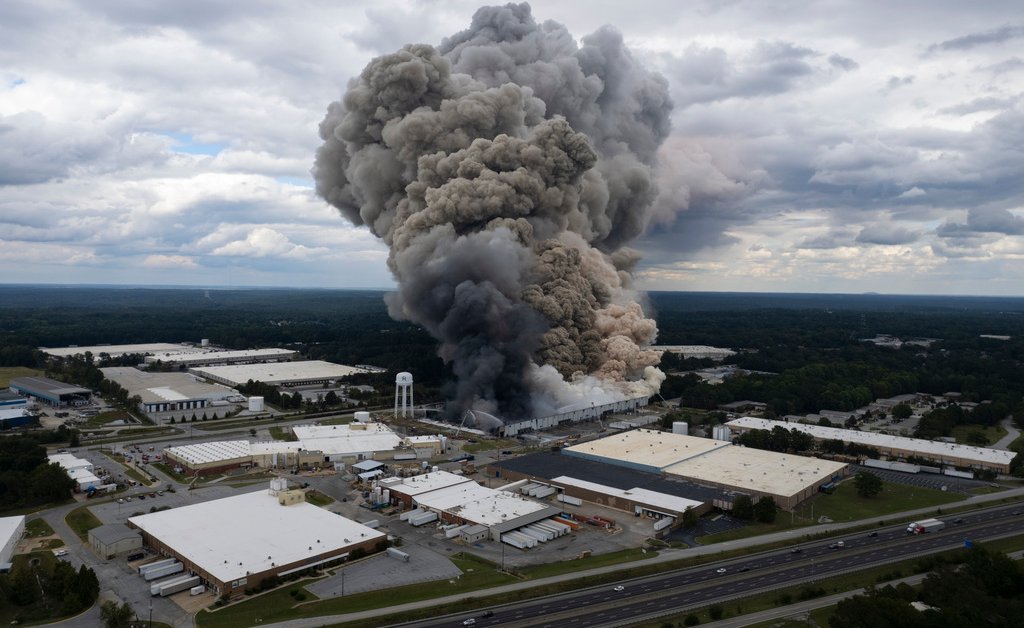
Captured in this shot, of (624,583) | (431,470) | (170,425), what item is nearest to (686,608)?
(624,583)

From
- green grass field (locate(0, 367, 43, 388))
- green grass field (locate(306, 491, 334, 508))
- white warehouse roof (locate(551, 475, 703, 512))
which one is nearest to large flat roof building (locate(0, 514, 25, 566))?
green grass field (locate(306, 491, 334, 508))

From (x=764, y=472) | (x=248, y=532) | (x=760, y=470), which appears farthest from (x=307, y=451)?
(x=764, y=472)

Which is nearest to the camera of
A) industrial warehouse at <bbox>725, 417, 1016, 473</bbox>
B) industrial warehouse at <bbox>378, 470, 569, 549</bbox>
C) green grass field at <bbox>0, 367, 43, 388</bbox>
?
industrial warehouse at <bbox>378, 470, 569, 549</bbox>

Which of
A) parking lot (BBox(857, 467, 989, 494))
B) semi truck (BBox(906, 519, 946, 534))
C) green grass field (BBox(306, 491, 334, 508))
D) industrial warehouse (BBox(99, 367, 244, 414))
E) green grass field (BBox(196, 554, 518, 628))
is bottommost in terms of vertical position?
green grass field (BBox(196, 554, 518, 628))

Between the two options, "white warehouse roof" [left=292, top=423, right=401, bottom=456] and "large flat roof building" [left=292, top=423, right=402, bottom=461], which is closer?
"large flat roof building" [left=292, top=423, right=402, bottom=461]

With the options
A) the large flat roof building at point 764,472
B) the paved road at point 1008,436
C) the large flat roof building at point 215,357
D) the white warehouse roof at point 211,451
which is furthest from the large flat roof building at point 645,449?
the large flat roof building at point 215,357

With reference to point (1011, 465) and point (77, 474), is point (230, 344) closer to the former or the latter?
point (77, 474)

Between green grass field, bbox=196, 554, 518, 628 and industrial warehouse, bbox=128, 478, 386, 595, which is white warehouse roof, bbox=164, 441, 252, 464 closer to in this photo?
industrial warehouse, bbox=128, 478, 386, 595
